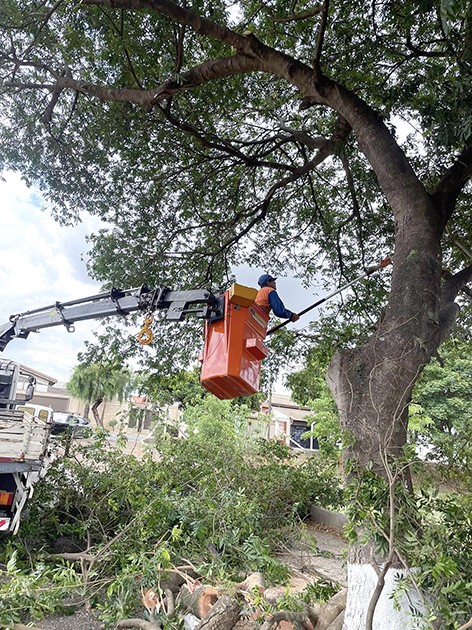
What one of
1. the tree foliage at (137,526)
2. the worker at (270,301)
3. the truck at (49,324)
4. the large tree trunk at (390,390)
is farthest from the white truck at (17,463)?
the large tree trunk at (390,390)

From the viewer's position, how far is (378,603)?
8.70 ft

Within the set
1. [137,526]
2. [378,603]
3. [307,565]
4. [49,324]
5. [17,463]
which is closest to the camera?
[378,603]

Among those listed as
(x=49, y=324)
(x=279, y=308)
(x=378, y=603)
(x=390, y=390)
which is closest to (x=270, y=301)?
(x=279, y=308)

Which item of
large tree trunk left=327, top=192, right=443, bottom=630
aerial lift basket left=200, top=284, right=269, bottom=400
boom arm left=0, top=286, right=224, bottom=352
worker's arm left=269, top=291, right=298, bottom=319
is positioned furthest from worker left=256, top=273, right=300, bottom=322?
large tree trunk left=327, top=192, right=443, bottom=630

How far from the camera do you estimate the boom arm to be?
13.1 feet

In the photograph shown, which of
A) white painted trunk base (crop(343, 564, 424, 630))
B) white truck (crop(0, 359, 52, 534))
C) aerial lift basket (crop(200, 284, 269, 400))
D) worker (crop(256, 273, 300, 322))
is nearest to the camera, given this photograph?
white painted trunk base (crop(343, 564, 424, 630))

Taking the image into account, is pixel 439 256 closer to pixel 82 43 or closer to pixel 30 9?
pixel 82 43

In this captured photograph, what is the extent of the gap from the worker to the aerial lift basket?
36 cm

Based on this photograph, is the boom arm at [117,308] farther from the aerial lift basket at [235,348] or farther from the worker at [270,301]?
the worker at [270,301]

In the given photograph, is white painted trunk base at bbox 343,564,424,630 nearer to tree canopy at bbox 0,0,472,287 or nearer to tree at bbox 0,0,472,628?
tree at bbox 0,0,472,628

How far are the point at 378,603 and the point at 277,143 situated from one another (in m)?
6.46

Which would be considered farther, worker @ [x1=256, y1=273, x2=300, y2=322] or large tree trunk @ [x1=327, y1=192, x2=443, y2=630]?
worker @ [x1=256, y1=273, x2=300, y2=322]

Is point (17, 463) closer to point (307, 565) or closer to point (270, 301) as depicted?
point (270, 301)

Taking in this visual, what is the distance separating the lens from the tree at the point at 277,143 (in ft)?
11.6
